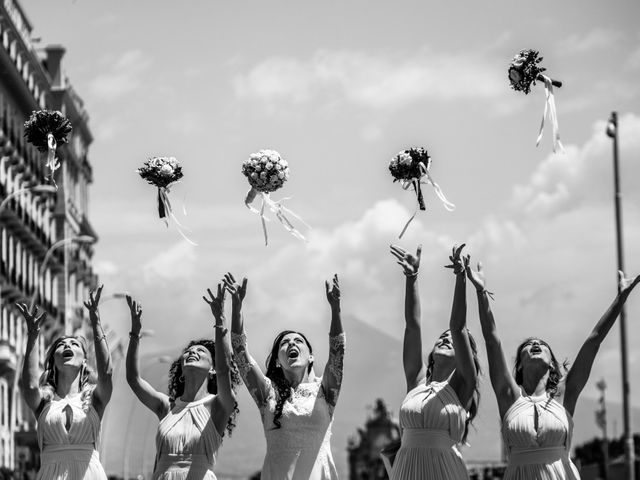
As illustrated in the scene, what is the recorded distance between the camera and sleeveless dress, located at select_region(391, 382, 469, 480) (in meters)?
15.6

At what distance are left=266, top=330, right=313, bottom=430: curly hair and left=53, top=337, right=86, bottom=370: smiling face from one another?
5.58ft

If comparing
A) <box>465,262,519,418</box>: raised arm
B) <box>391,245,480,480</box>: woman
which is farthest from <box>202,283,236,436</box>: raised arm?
<box>465,262,519,418</box>: raised arm

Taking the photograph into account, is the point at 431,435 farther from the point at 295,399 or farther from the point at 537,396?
the point at 295,399

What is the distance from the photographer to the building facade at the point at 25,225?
72750mm

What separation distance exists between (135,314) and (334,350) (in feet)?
6.12

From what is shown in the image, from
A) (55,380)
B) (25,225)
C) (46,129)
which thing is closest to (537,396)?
(55,380)

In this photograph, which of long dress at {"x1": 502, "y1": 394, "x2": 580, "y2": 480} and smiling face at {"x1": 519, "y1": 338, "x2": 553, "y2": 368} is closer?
long dress at {"x1": 502, "y1": 394, "x2": 580, "y2": 480}

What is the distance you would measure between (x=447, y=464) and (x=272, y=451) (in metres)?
1.62

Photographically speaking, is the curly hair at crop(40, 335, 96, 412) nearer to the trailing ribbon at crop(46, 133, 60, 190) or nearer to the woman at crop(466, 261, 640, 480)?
the trailing ribbon at crop(46, 133, 60, 190)

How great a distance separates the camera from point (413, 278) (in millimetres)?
16109

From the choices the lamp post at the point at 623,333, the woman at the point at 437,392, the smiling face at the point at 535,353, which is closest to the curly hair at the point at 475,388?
the woman at the point at 437,392

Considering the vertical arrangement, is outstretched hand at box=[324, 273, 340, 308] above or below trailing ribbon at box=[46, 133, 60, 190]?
below

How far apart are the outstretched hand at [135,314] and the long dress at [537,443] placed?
3.41 m

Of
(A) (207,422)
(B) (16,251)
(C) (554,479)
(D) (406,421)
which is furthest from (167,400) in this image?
(B) (16,251)
